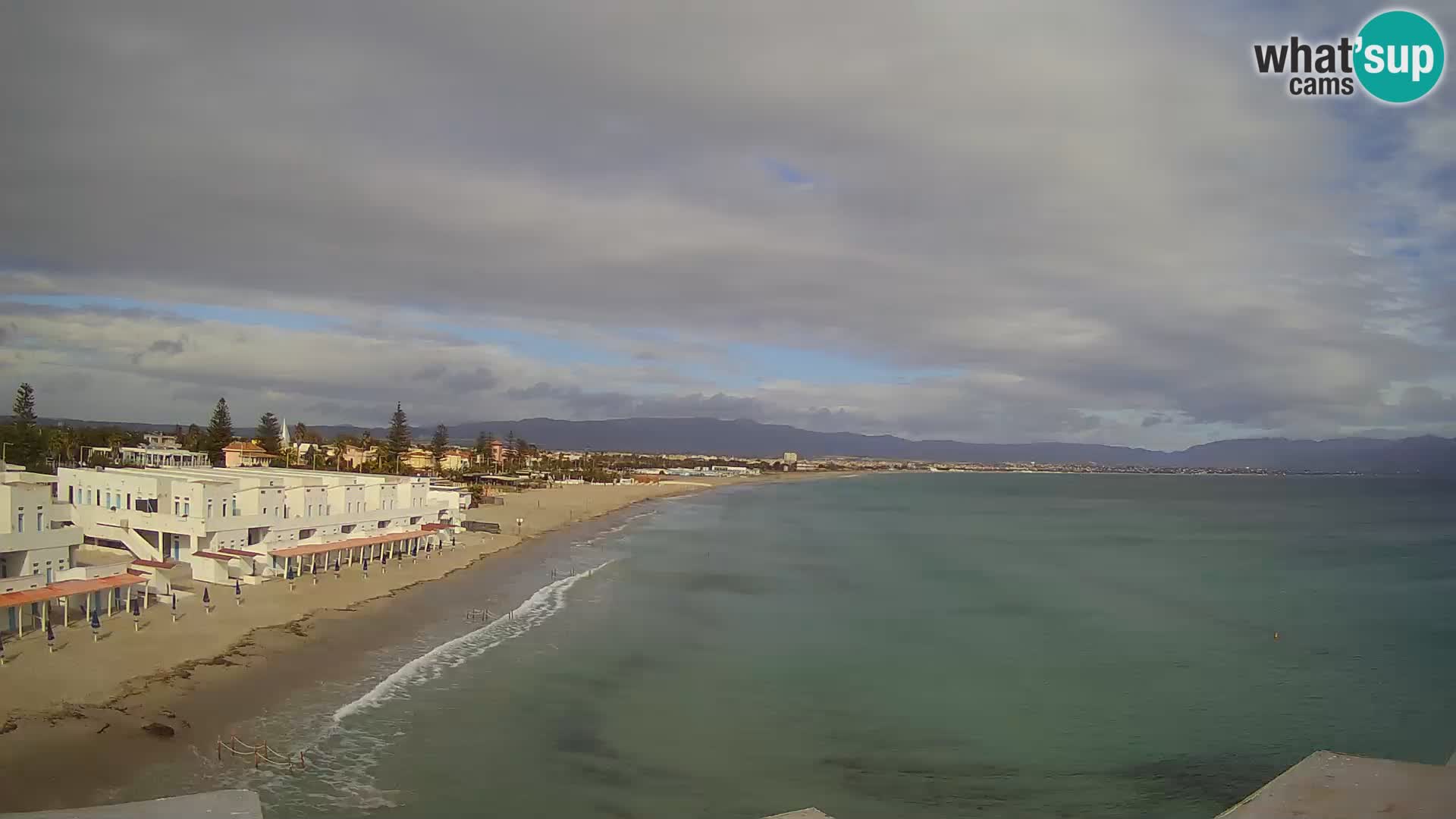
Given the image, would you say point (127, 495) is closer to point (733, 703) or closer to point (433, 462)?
point (733, 703)

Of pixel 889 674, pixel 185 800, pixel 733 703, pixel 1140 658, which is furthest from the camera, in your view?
pixel 1140 658

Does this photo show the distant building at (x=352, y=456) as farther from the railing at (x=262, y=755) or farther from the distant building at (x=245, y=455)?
the railing at (x=262, y=755)

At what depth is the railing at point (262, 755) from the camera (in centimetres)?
1423

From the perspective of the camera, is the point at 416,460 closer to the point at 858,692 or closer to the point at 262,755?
the point at 858,692

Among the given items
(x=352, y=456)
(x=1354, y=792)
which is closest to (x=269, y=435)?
(x=352, y=456)

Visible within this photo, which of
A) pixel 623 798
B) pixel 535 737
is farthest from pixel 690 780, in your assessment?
pixel 535 737

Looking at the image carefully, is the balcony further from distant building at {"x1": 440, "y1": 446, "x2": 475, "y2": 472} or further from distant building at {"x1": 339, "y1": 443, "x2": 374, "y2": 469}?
distant building at {"x1": 440, "y1": 446, "x2": 475, "y2": 472}

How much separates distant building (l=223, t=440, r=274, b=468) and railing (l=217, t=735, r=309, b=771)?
5974cm

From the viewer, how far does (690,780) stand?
1466cm

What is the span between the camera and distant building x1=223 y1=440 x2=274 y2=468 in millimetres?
68875

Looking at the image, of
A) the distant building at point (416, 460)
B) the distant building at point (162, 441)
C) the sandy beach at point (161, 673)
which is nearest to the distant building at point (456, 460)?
the distant building at point (416, 460)

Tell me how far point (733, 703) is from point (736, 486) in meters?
122

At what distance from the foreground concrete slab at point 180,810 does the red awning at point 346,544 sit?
26035mm

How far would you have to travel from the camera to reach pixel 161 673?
705 inches
